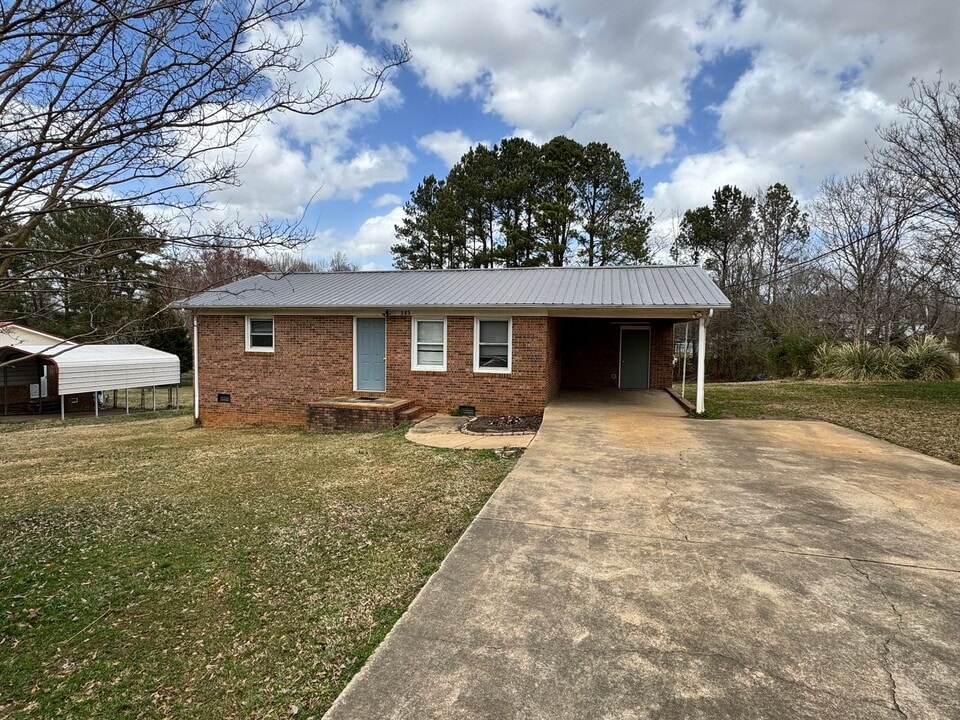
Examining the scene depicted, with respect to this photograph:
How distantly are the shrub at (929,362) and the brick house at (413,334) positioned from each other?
9.61 m

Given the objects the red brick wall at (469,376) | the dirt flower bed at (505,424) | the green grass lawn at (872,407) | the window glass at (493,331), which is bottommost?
the dirt flower bed at (505,424)

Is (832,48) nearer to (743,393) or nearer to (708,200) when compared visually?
(743,393)

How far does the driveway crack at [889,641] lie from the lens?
2.16m

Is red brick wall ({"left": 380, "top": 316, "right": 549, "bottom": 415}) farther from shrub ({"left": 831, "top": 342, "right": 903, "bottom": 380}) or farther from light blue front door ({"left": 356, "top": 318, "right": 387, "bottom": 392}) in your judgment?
shrub ({"left": 831, "top": 342, "right": 903, "bottom": 380})

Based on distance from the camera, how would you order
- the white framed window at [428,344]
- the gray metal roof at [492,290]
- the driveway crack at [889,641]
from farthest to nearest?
1. the white framed window at [428,344]
2. the gray metal roof at [492,290]
3. the driveway crack at [889,641]

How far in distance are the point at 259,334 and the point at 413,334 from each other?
407 cm

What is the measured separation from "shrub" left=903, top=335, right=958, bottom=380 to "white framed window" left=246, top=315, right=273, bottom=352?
19.3 m

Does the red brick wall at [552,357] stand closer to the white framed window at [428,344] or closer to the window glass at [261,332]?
the white framed window at [428,344]

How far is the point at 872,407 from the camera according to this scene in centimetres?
1105

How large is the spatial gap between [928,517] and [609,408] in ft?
21.3

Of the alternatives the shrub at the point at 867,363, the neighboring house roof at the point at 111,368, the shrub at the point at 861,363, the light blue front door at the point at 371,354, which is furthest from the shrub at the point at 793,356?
the neighboring house roof at the point at 111,368

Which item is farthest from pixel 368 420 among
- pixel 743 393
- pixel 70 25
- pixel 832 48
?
pixel 832 48

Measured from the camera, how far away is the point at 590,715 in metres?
2.09

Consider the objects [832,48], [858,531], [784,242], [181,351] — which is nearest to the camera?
[858,531]
